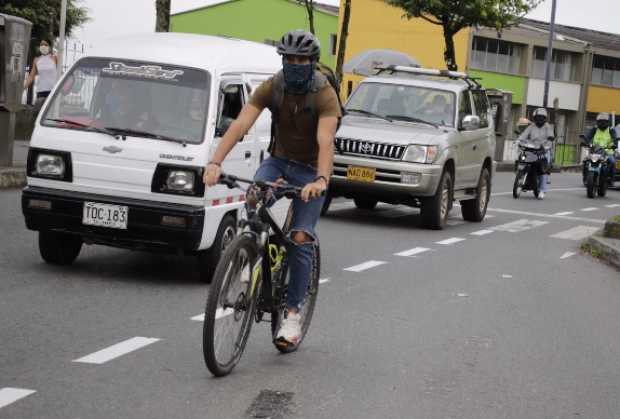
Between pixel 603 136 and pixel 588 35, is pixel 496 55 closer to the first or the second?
pixel 588 35

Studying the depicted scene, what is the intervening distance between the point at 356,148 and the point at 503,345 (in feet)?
27.2

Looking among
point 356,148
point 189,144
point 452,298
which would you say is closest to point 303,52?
point 189,144

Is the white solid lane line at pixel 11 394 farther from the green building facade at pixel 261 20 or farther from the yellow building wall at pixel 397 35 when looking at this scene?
the green building facade at pixel 261 20

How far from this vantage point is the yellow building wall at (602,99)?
7675 cm

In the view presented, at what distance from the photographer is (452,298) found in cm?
1016

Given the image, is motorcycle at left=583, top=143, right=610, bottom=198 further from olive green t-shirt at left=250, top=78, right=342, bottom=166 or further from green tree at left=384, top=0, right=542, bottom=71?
olive green t-shirt at left=250, top=78, right=342, bottom=166

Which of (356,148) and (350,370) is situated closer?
(350,370)

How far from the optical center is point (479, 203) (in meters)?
18.6

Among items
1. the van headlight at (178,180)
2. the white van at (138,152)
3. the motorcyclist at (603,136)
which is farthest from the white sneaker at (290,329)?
the motorcyclist at (603,136)

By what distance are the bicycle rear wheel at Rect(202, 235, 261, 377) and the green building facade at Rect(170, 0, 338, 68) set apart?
211ft

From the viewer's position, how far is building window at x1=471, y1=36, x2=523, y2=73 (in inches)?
2717

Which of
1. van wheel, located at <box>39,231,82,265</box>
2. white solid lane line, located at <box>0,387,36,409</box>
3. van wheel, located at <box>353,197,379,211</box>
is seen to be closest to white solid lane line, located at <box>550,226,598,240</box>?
van wheel, located at <box>353,197,379,211</box>

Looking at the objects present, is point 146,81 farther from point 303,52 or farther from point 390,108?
point 390,108

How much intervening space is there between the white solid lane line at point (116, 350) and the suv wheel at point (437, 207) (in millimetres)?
9090
